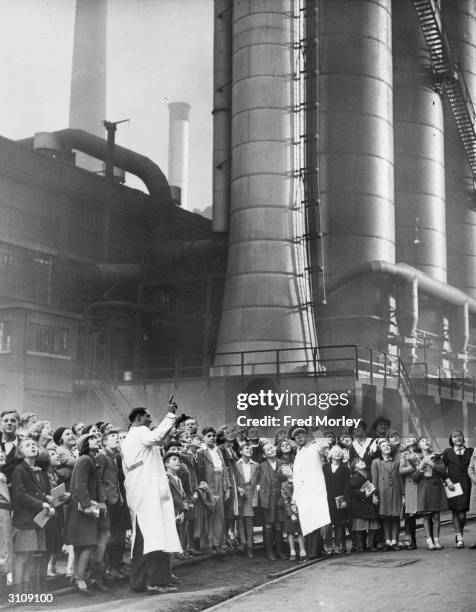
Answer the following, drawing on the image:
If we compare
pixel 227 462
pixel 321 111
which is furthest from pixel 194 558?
pixel 321 111

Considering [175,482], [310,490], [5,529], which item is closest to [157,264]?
[310,490]

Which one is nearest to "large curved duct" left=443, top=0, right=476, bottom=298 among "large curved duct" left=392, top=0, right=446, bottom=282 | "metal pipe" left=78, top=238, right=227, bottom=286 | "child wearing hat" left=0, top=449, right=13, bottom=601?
"large curved duct" left=392, top=0, right=446, bottom=282

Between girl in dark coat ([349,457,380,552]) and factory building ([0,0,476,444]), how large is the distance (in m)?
13.5

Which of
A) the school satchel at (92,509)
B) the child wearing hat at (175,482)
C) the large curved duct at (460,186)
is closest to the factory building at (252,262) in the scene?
the large curved duct at (460,186)

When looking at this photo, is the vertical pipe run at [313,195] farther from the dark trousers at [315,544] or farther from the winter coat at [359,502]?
the dark trousers at [315,544]

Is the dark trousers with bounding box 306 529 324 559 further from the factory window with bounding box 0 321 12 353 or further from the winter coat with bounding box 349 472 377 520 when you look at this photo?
the factory window with bounding box 0 321 12 353

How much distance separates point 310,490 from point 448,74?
3701cm

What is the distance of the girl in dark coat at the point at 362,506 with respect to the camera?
508 inches

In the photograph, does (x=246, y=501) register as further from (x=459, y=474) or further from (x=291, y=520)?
(x=459, y=474)

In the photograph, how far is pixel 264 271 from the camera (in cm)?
3241

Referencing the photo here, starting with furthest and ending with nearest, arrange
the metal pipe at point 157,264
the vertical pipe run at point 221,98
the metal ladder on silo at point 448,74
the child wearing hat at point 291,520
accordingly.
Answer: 1. the metal ladder on silo at point 448,74
2. the vertical pipe run at point 221,98
3. the metal pipe at point 157,264
4. the child wearing hat at point 291,520

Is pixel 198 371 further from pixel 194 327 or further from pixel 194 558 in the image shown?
pixel 194 558

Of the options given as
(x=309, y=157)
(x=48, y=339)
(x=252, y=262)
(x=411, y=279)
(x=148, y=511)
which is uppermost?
(x=309, y=157)

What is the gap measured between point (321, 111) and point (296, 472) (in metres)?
28.0
